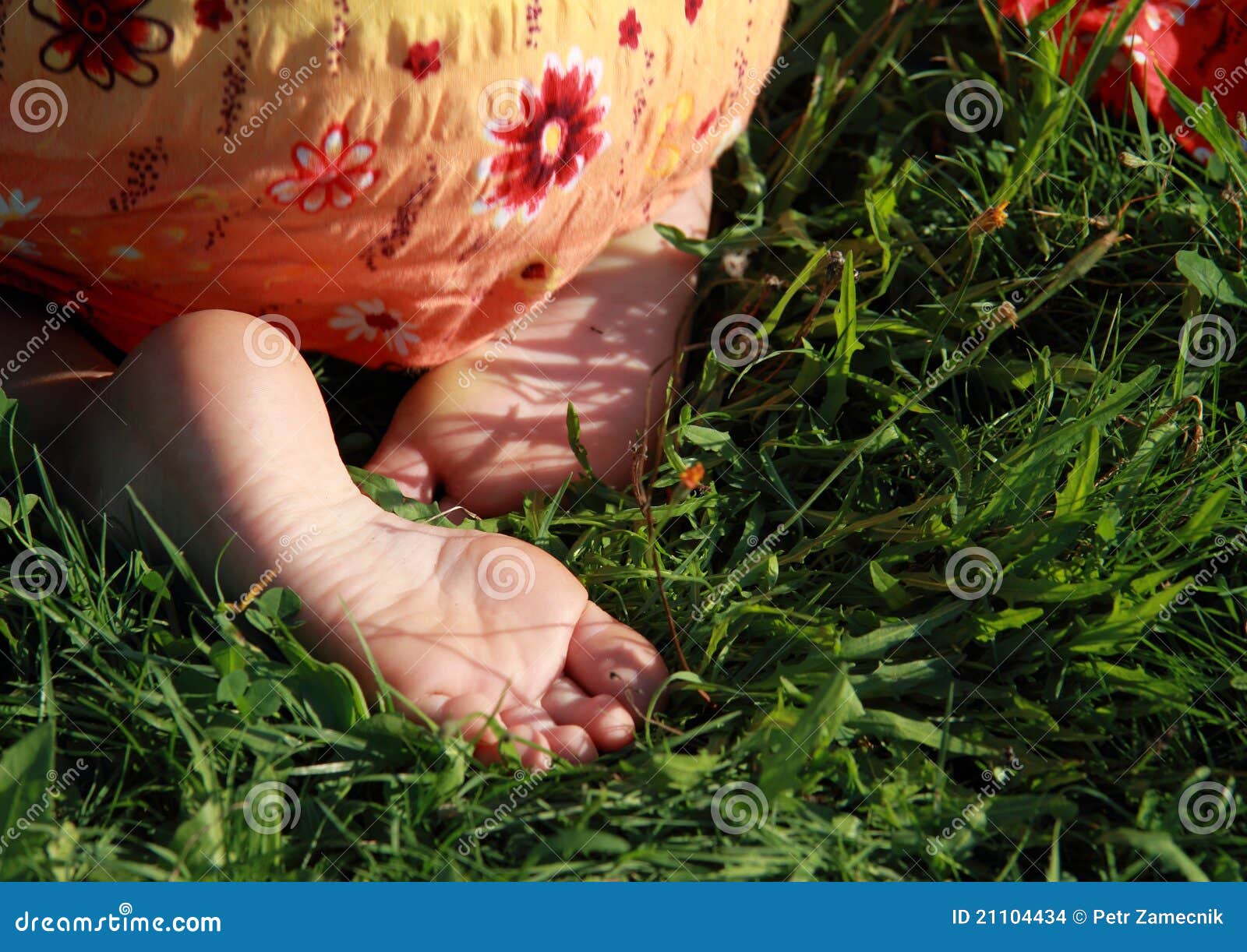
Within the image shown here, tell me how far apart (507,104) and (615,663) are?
560mm

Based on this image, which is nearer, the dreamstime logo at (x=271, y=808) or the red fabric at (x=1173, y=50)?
the dreamstime logo at (x=271, y=808)

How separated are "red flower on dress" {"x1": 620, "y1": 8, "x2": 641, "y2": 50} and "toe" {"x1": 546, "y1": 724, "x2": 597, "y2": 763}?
0.69 meters

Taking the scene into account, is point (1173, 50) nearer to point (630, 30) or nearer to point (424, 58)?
point (630, 30)

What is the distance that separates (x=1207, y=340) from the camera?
135 centimetres

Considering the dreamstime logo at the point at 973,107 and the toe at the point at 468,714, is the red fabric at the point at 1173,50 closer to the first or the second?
the dreamstime logo at the point at 973,107

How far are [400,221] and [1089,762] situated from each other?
870 mm

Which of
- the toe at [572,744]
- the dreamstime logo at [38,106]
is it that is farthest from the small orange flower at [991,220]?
the dreamstime logo at [38,106]

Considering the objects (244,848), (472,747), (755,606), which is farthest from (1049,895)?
(244,848)
